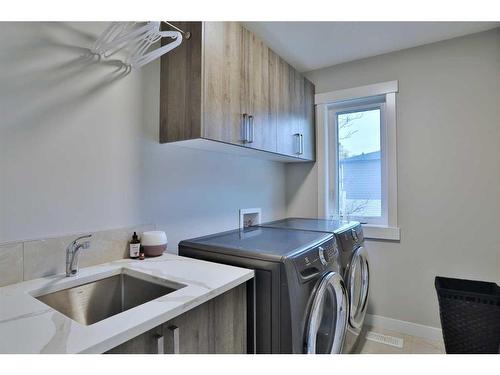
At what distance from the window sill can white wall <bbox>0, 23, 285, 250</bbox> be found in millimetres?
1521

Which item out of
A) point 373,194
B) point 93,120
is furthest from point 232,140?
point 373,194

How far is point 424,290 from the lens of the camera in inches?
86.3

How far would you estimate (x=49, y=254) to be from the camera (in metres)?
1.08

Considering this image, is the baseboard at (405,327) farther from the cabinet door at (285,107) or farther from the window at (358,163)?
the cabinet door at (285,107)

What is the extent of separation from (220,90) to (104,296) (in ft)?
3.68

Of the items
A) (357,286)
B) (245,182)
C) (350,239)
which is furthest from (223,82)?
(357,286)

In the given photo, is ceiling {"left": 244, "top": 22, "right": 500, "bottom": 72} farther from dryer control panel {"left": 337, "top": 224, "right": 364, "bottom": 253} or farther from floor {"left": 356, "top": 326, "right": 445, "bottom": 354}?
floor {"left": 356, "top": 326, "right": 445, "bottom": 354}

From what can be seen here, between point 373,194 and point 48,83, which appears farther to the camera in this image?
point 373,194

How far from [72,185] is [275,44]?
1772 mm

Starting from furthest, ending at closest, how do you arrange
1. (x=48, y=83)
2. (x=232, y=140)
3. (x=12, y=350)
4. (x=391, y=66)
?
(x=391, y=66) → (x=232, y=140) → (x=48, y=83) → (x=12, y=350)

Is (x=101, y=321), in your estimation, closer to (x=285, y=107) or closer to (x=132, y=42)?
(x=132, y=42)

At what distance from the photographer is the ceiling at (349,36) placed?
6.23 ft

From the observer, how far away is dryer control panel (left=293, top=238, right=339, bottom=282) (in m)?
1.20
